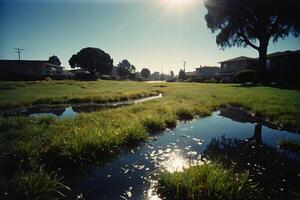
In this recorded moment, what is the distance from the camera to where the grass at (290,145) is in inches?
309

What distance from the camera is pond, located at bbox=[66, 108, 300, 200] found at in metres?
5.36

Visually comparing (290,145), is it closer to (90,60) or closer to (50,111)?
(50,111)

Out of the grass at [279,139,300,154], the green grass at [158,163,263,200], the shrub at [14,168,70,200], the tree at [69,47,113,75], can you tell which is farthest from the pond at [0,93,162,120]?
the tree at [69,47,113,75]

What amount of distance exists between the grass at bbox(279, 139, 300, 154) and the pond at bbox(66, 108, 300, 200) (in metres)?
0.31

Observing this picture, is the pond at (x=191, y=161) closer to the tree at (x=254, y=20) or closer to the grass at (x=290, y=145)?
the grass at (x=290, y=145)

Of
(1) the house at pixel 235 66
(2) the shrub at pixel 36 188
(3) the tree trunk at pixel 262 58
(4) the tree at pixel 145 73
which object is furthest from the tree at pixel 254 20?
(4) the tree at pixel 145 73

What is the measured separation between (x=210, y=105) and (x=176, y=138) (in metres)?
8.73

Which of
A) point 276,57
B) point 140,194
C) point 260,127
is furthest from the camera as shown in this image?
point 276,57

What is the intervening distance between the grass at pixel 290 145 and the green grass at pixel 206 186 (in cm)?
358

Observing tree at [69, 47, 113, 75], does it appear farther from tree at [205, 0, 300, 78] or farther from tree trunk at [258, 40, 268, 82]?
tree trunk at [258, 40, 268, 82]

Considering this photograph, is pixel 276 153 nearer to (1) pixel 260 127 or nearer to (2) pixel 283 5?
(1) pixel 260 127

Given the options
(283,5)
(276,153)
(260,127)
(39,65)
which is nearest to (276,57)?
(283,5)

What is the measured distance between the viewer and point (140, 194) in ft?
16.9

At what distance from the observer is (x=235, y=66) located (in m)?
65.8
